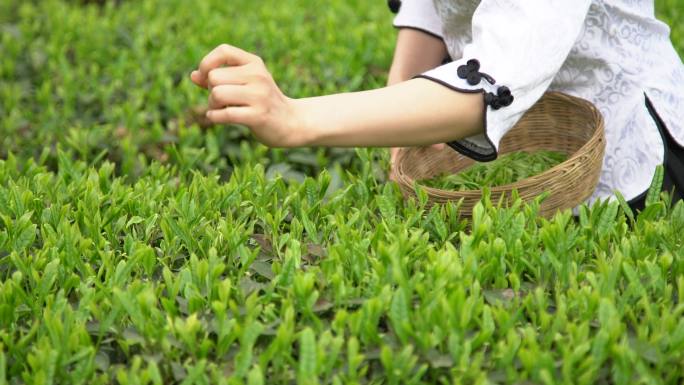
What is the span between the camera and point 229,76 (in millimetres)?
1963

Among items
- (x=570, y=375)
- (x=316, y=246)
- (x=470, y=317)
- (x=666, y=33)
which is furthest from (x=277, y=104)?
(x=666, y=33)

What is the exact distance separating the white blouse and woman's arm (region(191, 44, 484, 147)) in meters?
0.07

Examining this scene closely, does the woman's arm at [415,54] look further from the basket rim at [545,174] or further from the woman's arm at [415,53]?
the basket rim at [545,174]

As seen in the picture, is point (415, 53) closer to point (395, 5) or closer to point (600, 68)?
point (395, 5)

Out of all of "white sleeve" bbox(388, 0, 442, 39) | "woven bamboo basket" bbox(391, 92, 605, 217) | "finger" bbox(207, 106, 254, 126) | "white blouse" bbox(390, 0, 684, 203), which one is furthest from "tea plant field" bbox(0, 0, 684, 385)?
"white sleeve" bbox(388, 0, 442, 39)

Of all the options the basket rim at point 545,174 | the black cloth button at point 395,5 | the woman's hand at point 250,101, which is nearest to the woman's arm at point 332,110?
→ the woman's hand at point 250,101

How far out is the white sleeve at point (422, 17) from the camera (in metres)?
2.96

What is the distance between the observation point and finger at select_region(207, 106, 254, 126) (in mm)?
1938

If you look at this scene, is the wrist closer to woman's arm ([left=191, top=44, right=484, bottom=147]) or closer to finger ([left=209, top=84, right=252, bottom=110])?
woman's arm ([left=191, top=44, right=484, bottom=147])

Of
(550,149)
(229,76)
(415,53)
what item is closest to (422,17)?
(415,53)

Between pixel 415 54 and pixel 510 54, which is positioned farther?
pixel 415 54

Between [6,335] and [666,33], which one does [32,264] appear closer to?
[6,335]

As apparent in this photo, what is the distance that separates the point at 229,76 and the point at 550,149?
1158mm

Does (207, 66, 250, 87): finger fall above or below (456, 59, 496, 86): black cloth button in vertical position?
above
